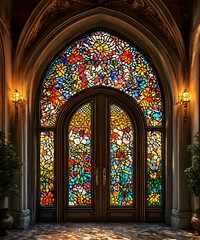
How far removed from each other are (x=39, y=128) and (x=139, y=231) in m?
2.79

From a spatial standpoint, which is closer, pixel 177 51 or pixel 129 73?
pixel 177 51

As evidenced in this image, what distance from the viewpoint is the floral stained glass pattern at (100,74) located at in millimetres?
7934

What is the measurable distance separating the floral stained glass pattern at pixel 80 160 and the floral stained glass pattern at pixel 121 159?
0.46 meters

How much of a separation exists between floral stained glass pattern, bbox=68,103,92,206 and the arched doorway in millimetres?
20

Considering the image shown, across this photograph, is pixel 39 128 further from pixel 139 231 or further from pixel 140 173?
pixel 139 231

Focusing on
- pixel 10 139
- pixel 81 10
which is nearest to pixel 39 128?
pixel 10 139

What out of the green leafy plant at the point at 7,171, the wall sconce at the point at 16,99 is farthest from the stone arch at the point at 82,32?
the green leafy plant at the point at 7,171

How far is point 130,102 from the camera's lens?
791cm

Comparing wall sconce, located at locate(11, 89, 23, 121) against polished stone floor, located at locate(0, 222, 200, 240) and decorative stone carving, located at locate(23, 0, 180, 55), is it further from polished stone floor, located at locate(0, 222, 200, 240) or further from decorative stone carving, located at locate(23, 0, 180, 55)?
polished stone floor, located at locate(0, 222, 200, 240)

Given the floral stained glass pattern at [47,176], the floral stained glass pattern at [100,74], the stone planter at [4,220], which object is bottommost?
the stone planter at [4,220]

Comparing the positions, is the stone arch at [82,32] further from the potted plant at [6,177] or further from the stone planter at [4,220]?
the stone planter at [4,220]

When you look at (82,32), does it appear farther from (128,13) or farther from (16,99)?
(16,99)

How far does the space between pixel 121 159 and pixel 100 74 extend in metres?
1.77

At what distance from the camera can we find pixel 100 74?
800 centimetres
